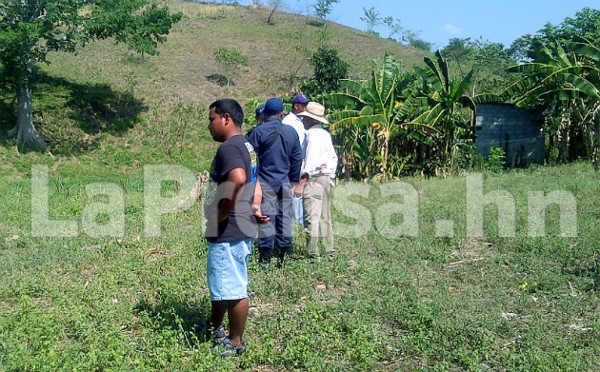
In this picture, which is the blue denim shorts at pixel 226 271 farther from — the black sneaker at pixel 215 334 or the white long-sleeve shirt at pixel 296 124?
the white long-sleeve shirt at pixel 296 124

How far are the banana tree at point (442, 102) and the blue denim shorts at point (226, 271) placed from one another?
10.6 metres

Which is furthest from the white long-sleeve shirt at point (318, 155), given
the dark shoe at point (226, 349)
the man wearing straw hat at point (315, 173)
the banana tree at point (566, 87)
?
the banana tree at point (566, 87)

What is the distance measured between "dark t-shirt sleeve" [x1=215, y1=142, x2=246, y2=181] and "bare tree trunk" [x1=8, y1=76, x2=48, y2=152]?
16111 millimetres

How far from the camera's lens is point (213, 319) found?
4.41 metres

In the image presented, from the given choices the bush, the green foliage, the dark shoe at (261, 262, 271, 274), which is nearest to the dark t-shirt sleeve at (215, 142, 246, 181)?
the dark shoe at (261, 262, 271, 274)

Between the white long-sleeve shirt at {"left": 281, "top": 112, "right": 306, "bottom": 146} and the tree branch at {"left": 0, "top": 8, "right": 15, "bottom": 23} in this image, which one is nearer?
the white long-sleeve shirt at {"left": 281, "top": 112, "right": 306, "bottom": 146}

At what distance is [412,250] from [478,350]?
279 centimetres

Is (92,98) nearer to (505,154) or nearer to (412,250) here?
(505,154)

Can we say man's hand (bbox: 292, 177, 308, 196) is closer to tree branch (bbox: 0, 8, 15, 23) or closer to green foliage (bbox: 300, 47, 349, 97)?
tree branch (bbox: 0, 8, 15, 23)

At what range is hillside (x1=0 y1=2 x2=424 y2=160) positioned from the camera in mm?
20609

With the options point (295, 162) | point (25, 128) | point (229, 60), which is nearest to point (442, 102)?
point (295, 162)

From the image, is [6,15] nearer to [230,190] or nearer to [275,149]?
[275,149]

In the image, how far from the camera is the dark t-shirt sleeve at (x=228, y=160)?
13.5ft

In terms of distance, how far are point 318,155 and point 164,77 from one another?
20.1 meters
